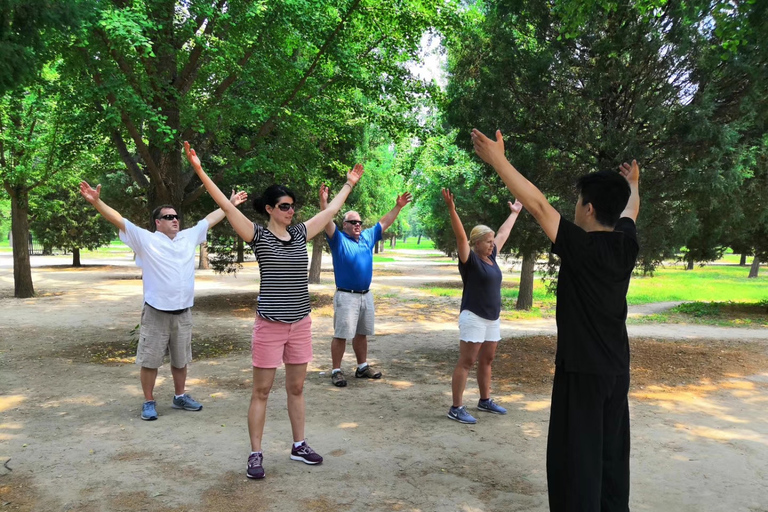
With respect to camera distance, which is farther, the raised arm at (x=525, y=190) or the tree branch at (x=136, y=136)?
the tree branch at (x=136, y=136)

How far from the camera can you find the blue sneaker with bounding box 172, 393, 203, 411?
5.60 metres

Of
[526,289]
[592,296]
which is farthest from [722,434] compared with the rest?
[526,289]

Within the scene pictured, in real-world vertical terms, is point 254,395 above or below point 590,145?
below

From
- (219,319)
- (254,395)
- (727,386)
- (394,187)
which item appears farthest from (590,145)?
(394,187)

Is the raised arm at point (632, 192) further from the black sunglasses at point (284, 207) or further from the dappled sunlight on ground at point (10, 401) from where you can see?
the dappled sunlight on ground at point (10, 401)

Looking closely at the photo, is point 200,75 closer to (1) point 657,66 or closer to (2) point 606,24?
(2) point 606,24

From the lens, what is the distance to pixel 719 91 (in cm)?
721

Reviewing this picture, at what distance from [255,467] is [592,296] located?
8.87 feet

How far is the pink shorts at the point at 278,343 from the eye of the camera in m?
3.98

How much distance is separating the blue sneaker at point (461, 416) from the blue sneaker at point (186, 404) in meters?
2.56

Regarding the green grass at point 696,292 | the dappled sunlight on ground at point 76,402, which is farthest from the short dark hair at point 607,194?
the green grass at point 696,292

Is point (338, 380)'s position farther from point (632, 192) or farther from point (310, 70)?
point (310, 70)

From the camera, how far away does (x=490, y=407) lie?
18.6 feet

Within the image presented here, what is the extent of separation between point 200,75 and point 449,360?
5898 millimetres
